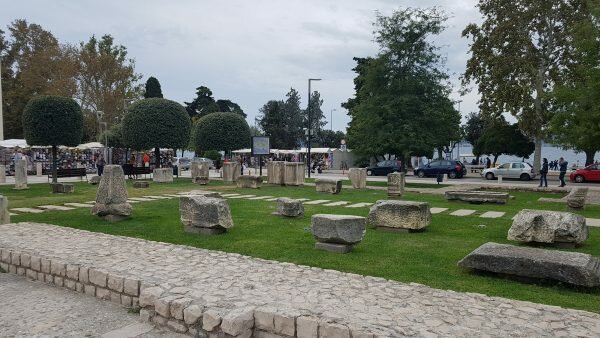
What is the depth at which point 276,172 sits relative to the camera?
2292 centimetres

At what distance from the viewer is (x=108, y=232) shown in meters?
9.38

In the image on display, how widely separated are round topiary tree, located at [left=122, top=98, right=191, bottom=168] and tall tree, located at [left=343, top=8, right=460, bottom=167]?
11789 mm

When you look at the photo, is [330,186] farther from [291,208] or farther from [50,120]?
[50,120]

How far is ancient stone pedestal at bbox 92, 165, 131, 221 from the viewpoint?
1070 centimetres

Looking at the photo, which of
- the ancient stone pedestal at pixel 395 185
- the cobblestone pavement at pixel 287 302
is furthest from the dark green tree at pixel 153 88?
the cobblestone pavement at pixel 287 302

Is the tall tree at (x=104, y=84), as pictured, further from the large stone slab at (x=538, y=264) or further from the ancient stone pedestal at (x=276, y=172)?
the large stone slab at (x=538, y=264)

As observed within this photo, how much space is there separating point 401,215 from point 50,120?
19.2 meters

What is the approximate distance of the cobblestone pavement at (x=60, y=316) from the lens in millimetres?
4750

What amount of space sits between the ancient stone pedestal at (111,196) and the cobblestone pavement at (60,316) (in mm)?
4424

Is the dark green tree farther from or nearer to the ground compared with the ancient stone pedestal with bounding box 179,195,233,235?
farther from the ground

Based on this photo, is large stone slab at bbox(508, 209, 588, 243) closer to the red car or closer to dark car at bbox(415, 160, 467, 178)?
the red car

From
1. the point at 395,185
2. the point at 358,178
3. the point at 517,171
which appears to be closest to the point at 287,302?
the point at 395,185

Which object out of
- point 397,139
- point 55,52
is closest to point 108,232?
point 397,139

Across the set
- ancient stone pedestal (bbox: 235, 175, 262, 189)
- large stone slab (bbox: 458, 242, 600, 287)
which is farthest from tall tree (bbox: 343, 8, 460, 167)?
large stone slab (bbox: 458, 242, 600, 287)
